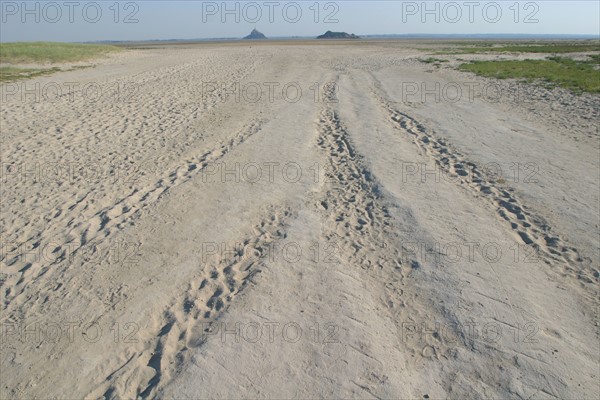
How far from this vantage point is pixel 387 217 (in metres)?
6.10

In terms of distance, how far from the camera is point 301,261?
16.7 feet

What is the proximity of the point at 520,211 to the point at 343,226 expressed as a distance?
2.56 meters

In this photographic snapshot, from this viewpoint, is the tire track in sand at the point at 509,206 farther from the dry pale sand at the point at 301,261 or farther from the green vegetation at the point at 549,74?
the green vegetation at the point at 549,74

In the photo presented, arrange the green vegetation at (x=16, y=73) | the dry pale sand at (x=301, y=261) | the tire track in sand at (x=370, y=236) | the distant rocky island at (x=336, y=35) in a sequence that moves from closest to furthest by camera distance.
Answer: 1. the dry pale sand at (x=301, y=261)
2. the tire track in sand at (x=370, y=236)
3. the green vegetation at (x=16, y=73)
4. the distant rocky island at (x=336, y=35)

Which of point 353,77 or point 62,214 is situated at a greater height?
point 353,77

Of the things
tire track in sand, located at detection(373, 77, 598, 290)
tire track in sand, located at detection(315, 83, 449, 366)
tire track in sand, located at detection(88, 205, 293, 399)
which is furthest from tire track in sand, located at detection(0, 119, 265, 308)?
tire track in sand, located at detection(373, 77, 598, 290)

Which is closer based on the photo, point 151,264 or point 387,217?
point 151,264

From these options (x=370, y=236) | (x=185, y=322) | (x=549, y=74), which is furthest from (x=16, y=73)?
(x=549, y=74)

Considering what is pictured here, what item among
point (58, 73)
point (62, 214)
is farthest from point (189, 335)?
point (58, 73)

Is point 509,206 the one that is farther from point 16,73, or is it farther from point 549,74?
point 16,73

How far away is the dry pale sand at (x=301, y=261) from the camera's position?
11.9 ft

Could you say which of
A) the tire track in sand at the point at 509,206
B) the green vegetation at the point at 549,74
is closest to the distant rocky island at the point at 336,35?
the green vegetation at the point at 549,74

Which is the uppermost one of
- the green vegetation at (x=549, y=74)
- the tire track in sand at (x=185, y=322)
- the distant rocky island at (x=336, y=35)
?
the distant rocky island at (x=336, y=35)

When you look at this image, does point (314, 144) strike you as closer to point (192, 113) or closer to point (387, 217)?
point (387, 217)
